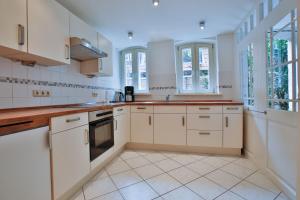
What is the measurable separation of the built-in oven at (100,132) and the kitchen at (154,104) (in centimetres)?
1

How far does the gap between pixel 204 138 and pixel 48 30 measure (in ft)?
8.32

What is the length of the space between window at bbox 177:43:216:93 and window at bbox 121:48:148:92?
79cm

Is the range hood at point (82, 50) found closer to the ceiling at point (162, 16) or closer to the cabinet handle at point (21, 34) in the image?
the ceiling at point (162, 16)

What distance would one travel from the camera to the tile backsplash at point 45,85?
1.59 meters

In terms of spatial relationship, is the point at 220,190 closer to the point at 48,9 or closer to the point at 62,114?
the point at 62,114

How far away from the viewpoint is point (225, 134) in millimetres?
2658

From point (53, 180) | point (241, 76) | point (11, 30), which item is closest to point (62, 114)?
point (53, 180)

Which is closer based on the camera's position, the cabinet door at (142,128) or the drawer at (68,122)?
the drawer at (68,122)

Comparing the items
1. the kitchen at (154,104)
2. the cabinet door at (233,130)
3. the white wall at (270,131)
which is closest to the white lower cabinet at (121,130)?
the kitchen at (154,104)

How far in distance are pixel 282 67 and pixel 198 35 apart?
6.18 feet

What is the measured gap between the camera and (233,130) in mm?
2629

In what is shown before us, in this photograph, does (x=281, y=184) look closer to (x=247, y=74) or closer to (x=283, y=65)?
(x=283, y=65)

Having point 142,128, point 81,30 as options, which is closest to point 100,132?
point 142,128

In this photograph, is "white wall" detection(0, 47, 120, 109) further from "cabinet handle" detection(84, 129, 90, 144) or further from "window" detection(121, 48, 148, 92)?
"window" detection(121, 48, 148, 92)
